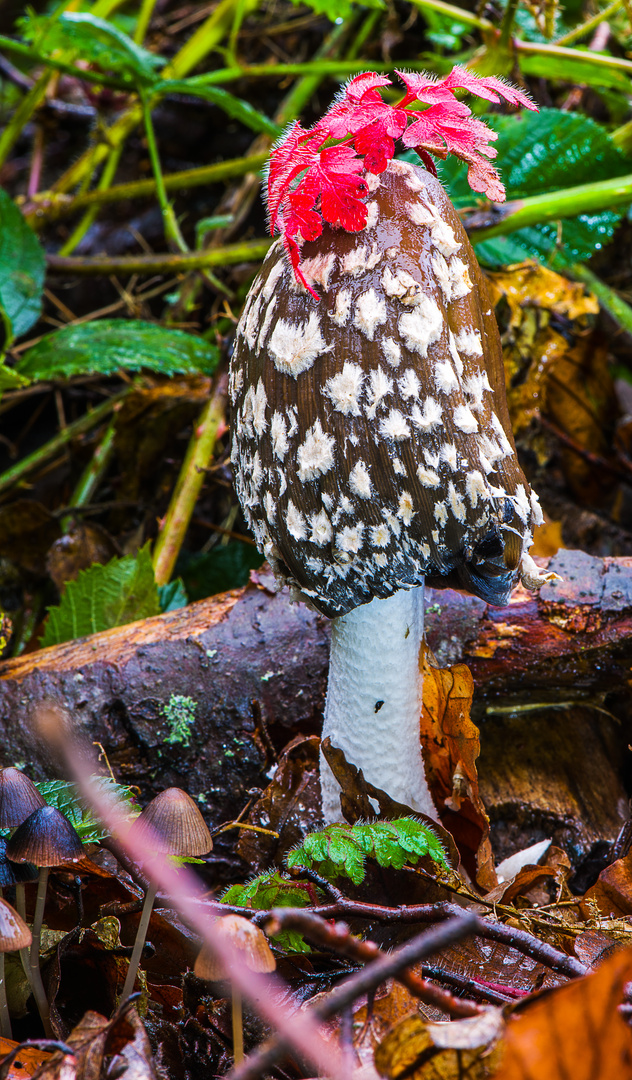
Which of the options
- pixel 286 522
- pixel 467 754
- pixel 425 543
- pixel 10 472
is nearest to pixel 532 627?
pixel 467 754

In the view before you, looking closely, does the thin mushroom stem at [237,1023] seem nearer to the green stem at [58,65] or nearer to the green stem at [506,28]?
the green stem at [506,28]

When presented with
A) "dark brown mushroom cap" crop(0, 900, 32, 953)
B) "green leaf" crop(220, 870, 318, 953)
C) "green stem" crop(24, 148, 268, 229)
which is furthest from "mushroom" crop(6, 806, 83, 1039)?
"green stem" crop(24, 148, 268, 229)

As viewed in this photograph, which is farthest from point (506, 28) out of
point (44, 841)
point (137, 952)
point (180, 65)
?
point (137, 952)

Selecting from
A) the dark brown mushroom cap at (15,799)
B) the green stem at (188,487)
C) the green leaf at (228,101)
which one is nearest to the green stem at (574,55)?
the green leaf at (228,101)

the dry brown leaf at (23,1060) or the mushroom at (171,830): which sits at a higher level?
the mushroom at (171,830)

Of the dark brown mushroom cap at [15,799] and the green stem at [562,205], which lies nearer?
the dark brown mushroom cap at [15,799]
